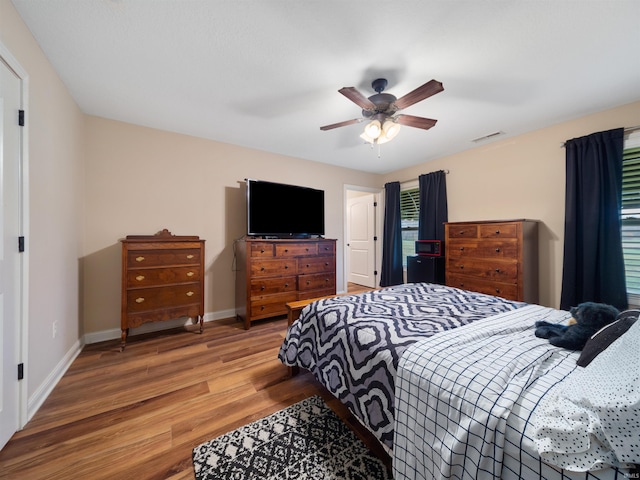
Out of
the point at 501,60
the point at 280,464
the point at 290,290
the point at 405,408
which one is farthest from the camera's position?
the point at 290,290

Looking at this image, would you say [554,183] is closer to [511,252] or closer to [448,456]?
[511,252]

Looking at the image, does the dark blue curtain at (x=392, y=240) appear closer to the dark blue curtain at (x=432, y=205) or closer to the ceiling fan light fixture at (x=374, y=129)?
the dark blue curtain at (x=432, y=205)

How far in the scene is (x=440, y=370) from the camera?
887 mm

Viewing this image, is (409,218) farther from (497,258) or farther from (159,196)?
(159,196)

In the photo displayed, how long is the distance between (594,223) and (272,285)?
11.7 ft

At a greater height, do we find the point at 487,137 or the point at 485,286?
the point at 487,137

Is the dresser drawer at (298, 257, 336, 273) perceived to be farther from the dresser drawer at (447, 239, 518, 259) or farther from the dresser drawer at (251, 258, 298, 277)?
the dresser drawer at (447, 239, 518, 259)

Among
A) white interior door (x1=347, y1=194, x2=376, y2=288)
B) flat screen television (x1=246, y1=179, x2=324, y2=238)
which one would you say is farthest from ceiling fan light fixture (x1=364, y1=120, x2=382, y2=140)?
white interior door (x1=347, y1=194, x2=376, y2=288)

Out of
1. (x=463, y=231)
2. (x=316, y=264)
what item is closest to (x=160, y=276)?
(x=316, y=264)

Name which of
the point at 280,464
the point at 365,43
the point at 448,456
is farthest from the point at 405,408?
the point at 365,43

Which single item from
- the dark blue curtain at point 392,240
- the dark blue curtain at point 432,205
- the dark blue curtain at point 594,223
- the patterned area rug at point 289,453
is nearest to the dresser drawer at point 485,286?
the dark blue curtain at point 594,223

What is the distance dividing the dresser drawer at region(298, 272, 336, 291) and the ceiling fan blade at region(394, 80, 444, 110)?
2235mm

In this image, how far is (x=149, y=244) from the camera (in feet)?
7.73

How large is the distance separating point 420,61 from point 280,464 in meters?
2.65
